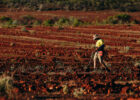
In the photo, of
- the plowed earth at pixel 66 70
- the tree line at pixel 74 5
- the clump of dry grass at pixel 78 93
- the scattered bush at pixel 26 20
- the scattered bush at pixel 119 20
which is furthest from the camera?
the tree line at pixel 74 5

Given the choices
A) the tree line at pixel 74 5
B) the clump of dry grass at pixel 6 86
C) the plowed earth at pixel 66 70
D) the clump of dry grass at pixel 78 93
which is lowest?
the plowed earth at pixel 66 70

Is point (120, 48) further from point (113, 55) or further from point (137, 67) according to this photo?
point (137, 67)

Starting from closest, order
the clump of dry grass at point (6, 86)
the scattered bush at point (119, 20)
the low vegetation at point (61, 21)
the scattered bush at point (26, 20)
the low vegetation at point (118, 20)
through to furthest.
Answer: the clump of dry grass at point (6, 86), the low vegetation at point (61, 21), the low vegetation at point (118, 20), the scattered bush at point (119, 20), the scattered bush at point (26, 20)

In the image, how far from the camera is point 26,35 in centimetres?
2038

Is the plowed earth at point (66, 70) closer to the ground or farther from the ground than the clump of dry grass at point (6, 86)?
closer to the ground

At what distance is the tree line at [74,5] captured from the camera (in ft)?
144

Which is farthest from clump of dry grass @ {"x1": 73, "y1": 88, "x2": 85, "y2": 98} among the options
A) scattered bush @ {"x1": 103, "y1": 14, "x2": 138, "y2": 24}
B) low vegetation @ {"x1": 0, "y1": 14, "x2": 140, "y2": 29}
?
scattered bush @ {"x1": 103, "y1": 14, "x2": 138, "y2": 24}

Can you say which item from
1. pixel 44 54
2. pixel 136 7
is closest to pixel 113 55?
pixel 44 54

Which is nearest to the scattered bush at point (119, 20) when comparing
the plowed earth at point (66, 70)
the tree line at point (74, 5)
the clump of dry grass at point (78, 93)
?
the tree line at point (74, 5)

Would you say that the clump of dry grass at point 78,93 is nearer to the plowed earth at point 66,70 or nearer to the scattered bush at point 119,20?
the plowed earth at point 66,70

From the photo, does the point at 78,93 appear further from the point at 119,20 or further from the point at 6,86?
the point at 119,20

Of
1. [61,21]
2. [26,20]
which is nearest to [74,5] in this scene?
[61,21]

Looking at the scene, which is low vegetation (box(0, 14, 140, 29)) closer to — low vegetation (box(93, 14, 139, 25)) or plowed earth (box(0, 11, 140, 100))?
low vegetation (box(93, 14, 139, 25))

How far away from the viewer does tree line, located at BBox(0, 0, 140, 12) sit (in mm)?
43906
